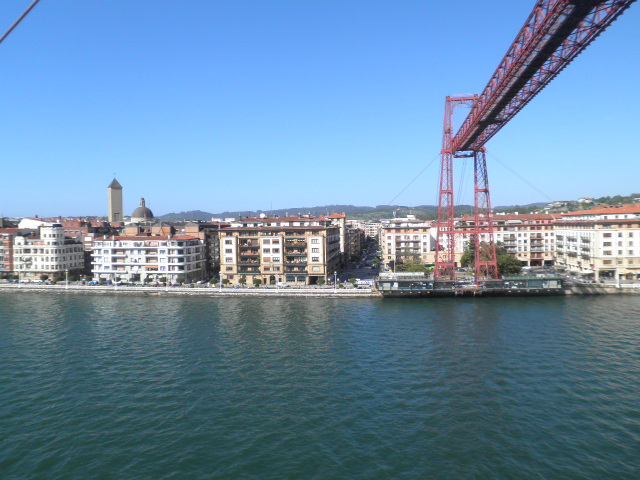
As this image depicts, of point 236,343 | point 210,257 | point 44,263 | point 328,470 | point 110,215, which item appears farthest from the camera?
point 110,215

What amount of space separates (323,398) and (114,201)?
7778cm

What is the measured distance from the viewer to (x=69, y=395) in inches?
617

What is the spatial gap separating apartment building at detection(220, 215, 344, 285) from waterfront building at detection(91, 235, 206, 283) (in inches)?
153

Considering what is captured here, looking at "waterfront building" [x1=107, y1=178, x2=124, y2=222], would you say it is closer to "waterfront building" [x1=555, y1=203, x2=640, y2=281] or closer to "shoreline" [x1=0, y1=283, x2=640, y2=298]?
"shoreline" [x1=0, y1=283, x2=640, y2=298]

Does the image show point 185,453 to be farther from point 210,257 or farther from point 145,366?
point 210,257

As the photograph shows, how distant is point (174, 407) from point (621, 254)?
40.4 metres

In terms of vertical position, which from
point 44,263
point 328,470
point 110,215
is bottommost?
point 328,470

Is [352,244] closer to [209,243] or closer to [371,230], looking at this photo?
[209,243]

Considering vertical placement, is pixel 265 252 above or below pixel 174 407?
above

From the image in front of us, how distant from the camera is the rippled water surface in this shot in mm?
11422

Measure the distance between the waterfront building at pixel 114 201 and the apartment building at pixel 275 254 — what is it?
157 feet

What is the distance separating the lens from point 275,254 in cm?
4281

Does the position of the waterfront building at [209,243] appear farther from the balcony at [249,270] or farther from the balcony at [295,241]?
the balcony at [295,241]

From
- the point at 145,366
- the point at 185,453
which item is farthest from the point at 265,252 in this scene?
the point at 185,453
